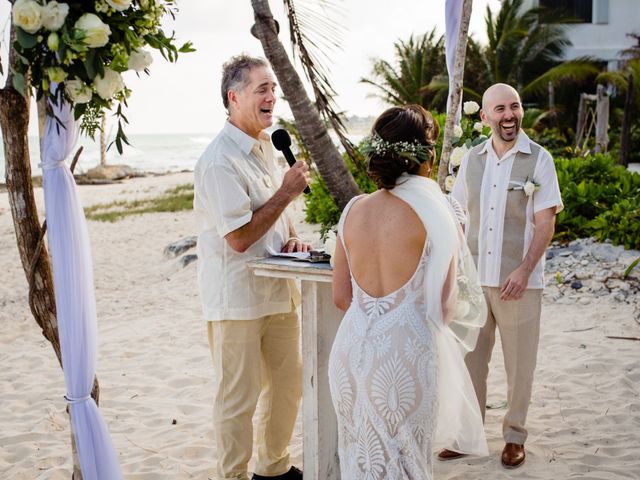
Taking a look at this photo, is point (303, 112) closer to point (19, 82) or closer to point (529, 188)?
point (529, 188)

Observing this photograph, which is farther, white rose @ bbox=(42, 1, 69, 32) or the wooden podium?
the wooden podium

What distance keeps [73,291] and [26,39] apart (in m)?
1.15

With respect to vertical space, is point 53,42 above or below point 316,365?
above

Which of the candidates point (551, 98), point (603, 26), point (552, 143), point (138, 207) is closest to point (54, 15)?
point (552, 143)

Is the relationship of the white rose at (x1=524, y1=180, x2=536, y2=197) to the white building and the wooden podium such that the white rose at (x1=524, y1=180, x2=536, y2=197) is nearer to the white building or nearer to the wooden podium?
the wooden podium

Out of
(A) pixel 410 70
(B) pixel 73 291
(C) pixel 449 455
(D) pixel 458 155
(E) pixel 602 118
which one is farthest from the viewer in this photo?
(A) pixel 410 70

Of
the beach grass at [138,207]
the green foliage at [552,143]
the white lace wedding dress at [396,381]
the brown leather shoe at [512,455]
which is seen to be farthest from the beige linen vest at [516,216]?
the beach grass at [138,207]

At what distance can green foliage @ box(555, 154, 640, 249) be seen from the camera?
8.86 meters

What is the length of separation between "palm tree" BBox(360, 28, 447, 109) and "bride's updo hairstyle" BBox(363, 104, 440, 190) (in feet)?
69.7

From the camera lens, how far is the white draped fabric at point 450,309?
9.62 feet

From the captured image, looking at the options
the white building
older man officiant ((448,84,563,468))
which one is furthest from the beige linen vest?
the white building

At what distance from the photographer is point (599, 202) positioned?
31.7 ft

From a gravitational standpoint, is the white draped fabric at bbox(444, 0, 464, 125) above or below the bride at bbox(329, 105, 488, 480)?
above

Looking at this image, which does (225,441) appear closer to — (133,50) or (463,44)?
(133,50)
